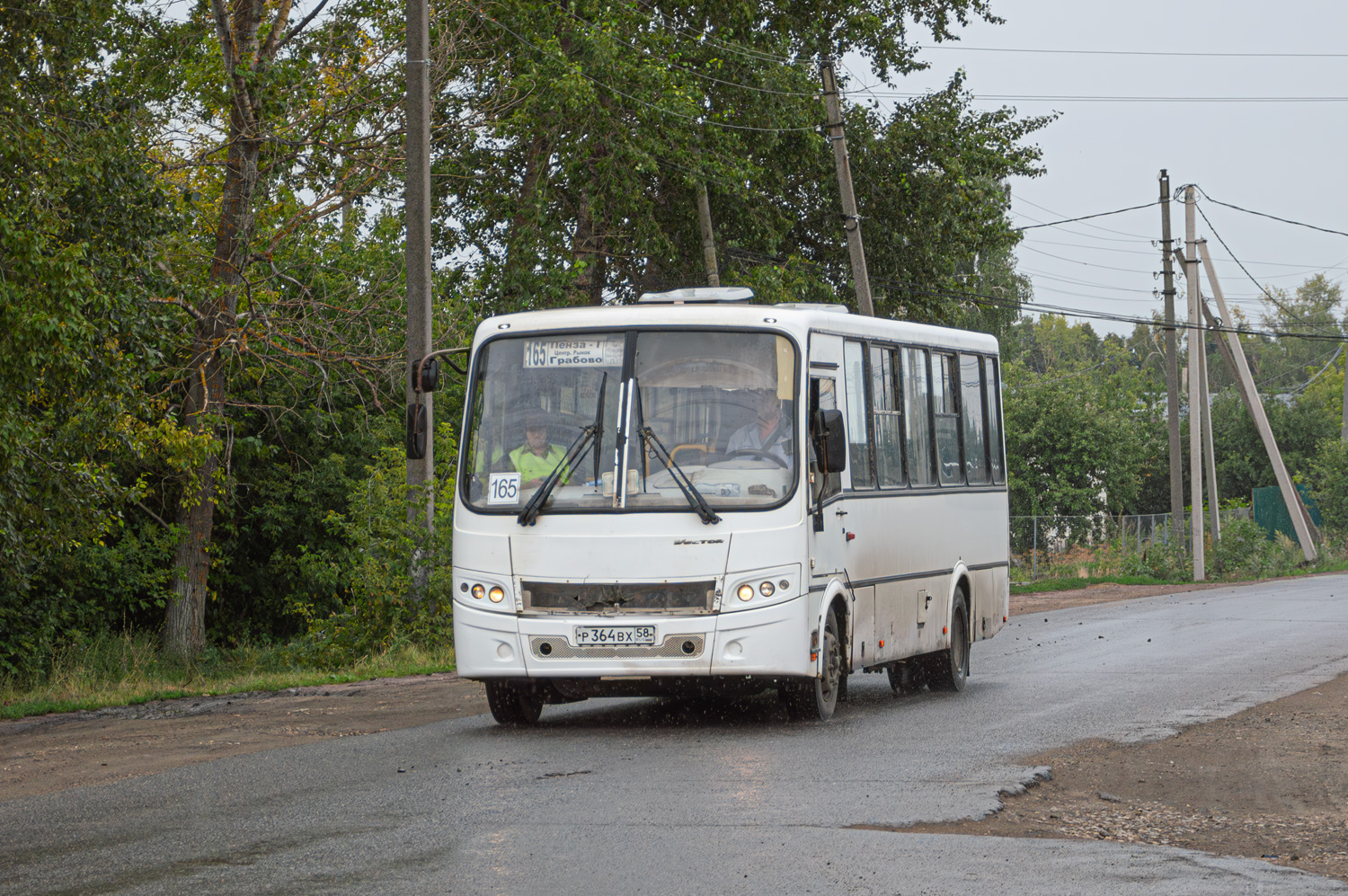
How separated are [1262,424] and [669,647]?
4091cm

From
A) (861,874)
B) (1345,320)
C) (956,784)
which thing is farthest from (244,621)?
(1345,320)

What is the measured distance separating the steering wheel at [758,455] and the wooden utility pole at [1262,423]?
36.5m

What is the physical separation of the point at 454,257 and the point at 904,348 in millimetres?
20301

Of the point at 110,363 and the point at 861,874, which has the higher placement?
the point at 110,363

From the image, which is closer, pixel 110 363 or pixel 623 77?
pixel 110 363

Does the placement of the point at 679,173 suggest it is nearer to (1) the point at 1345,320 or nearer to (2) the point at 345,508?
(2) the point at 345,508

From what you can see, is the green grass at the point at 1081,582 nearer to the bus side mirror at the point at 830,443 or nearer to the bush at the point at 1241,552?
the bush at the point at 1241,552

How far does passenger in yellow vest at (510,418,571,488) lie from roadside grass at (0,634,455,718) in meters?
5.44

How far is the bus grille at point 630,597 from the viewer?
35.8ft

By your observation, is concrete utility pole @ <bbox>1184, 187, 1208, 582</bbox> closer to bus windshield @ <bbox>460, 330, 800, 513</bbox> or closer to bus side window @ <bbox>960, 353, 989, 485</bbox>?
bus side window @ <bbox>960, 353, 989, 485</bbox>

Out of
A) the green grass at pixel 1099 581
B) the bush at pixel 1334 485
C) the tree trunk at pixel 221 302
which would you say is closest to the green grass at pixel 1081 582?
the green grass at pixel 1099 581

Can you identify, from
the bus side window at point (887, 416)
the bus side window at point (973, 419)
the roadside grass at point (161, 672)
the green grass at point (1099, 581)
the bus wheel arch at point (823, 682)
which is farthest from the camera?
the green grass at point (1099, 581)

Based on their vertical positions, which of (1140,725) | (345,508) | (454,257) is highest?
(454,257)

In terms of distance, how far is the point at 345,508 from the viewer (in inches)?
1052
